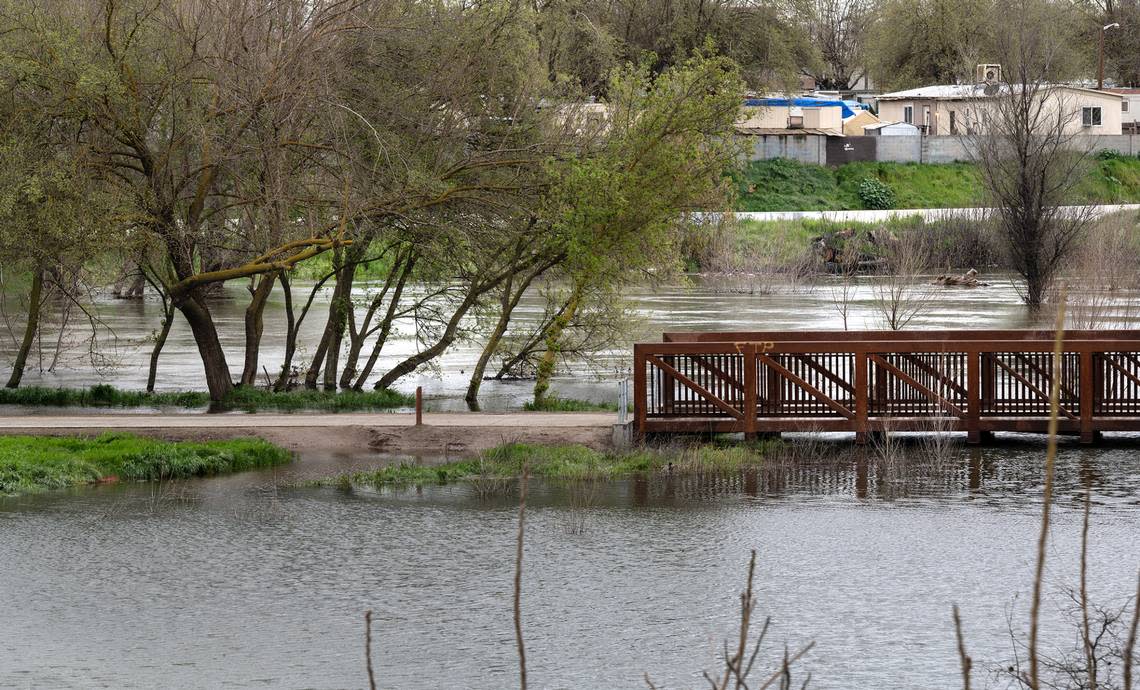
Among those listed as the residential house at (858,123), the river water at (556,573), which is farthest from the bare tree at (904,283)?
A: the residential house at (858,123)

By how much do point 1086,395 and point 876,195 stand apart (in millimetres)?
64233

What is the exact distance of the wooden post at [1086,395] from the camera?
77.5ft

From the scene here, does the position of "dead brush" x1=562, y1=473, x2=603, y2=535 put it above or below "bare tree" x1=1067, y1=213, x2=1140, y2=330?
below

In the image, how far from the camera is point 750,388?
2370 cm

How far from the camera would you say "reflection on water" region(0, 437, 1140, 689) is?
13008mm

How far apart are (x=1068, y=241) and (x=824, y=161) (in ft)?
121

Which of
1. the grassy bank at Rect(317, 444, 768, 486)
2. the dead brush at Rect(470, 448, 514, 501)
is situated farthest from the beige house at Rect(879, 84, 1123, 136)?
the dead brush at Rect(470, 448, 514, 501)

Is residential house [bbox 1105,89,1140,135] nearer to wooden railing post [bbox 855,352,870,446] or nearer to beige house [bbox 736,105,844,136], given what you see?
beige house [bbox 736,105,844,136]

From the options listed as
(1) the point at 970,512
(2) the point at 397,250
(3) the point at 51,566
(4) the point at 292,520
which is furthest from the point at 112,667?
(2) the point at 397,250

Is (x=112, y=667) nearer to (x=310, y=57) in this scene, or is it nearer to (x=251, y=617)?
(x=251, y=617)

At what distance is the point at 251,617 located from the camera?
570 inches

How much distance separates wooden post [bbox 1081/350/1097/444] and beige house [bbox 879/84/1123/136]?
6264cm

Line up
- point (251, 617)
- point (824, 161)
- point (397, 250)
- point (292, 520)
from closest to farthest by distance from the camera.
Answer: point (251, 617), point (292, 520), point (397, 250), point (824, 161)

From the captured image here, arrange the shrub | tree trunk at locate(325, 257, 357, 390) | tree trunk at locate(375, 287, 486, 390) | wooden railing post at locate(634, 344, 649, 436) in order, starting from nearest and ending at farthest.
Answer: wooden railing post at locate(634, 344, 649, 436), tree trunk at locate(375, 287, 486, 390), tree trunk at locate(325, 257, 357, 390), the shrub
